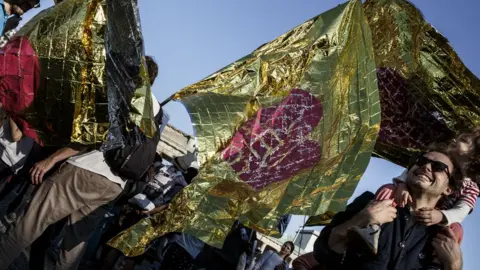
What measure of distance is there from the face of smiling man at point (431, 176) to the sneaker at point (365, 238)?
375 millimetres

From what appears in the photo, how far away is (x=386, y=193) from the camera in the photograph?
2.87m

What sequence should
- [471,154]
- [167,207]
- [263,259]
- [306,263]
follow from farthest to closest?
[263,259], [471,154], [306,263], [167,207]

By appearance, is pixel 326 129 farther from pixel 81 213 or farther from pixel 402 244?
pixel 81 213

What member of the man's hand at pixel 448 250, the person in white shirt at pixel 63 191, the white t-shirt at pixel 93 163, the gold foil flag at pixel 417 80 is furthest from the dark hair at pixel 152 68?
the man's hand at pixel 448 250

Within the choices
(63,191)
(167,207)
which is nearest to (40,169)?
(63,191)

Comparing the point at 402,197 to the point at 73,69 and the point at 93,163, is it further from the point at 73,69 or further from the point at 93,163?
the point at 93,163

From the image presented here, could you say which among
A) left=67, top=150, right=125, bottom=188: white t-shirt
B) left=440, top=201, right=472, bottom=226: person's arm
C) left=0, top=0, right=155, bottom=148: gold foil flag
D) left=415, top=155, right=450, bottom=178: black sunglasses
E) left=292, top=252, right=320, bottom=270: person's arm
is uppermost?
left=415, top=155, right=450, bottom=178: black sunglasses

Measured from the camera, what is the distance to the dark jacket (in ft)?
8.43

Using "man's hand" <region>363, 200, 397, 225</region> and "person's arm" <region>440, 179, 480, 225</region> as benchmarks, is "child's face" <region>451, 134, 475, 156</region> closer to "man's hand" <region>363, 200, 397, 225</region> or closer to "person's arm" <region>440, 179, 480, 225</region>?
"person's arm" <region>440, 179, 480, 225</region>

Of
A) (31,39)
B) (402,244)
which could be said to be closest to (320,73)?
(402,244)

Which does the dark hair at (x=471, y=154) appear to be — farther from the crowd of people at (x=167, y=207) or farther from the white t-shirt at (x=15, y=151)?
the white t-shirt at (x=15, y=151)

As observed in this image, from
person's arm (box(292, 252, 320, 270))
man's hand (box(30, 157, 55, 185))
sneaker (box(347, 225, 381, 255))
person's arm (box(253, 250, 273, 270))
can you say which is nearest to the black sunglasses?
sneaker (box(347, 225, 381, 255))

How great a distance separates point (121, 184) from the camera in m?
3.90

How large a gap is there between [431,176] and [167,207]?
4.28ft
